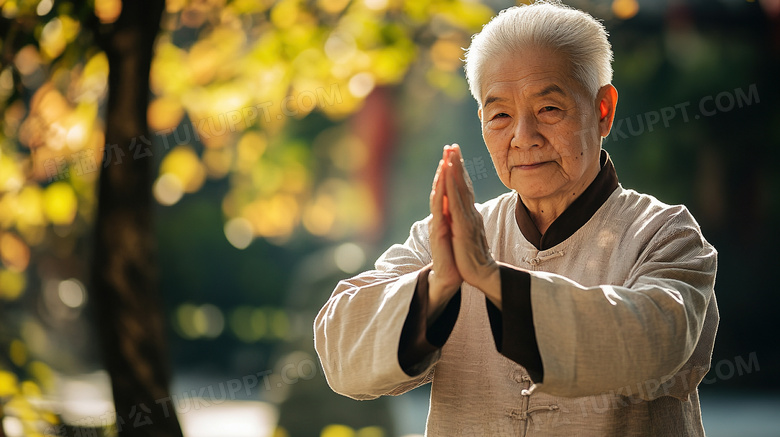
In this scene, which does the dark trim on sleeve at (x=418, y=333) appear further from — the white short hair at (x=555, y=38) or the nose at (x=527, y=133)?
the white short hair at (x=555, y=38)

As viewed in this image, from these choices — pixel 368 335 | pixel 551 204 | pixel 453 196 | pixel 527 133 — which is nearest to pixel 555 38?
pixel 527 133

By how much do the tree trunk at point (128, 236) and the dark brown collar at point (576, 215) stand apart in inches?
63.8

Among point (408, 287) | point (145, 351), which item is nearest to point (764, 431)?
point (145, 351)

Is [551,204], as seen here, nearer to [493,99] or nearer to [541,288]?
[493,99]

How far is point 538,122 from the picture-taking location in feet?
5.42

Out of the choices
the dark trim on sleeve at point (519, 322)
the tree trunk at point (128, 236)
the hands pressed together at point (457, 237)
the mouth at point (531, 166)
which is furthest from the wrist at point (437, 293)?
the tree trunk at point (128, 236)

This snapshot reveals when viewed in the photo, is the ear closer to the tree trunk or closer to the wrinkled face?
the wrinkled face

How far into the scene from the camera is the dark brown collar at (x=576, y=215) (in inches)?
68.6

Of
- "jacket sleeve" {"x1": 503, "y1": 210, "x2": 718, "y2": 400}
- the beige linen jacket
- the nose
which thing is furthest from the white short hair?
"jacket sleeve" {"x1": 503, "y1": 210, "x2": 718, "y2": 400}

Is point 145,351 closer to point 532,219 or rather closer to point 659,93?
point 532,219

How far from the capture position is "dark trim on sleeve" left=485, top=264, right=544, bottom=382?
131cm

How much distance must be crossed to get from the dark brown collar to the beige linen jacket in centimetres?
2

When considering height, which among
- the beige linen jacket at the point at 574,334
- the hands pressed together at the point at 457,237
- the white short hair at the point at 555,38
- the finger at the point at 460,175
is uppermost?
the white short hair at the point at 555,38

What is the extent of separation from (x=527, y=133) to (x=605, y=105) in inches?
10.7
